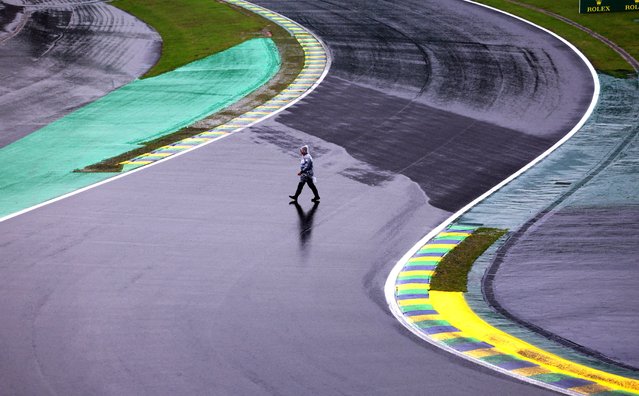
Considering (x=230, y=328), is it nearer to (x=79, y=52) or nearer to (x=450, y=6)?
(x=79, y=52)

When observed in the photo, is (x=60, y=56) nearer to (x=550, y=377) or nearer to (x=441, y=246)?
(x=441, y=246)

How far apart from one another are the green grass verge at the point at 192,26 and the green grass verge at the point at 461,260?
23668mm

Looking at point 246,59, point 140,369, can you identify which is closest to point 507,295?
point 140,369

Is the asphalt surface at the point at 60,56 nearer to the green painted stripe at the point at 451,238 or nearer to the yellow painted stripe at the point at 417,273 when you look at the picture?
the green painted stripe at the point at 451,238

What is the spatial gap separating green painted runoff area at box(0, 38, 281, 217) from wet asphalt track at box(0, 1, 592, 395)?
2.72 metres

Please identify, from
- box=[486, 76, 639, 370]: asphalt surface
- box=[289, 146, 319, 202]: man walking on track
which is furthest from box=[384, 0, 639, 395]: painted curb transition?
box=[289, 146, 319, 202]: man walking on track

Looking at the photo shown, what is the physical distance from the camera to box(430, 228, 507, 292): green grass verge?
21594 millimetres

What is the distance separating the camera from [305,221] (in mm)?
25859

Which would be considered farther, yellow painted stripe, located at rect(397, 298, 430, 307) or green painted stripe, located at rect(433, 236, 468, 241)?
green painted stripe, located at rect(433, 236, 468, 241)

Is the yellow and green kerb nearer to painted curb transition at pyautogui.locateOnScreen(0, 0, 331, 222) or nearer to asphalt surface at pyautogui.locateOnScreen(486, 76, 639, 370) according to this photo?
asphalt surface at pyautogui.locateOnScreen(486, 76, 639, 370)

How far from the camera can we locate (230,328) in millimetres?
18406

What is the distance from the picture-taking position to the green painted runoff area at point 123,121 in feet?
97.8

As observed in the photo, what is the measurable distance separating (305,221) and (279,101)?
13.6m

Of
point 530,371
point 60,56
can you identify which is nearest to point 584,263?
point 530,371
